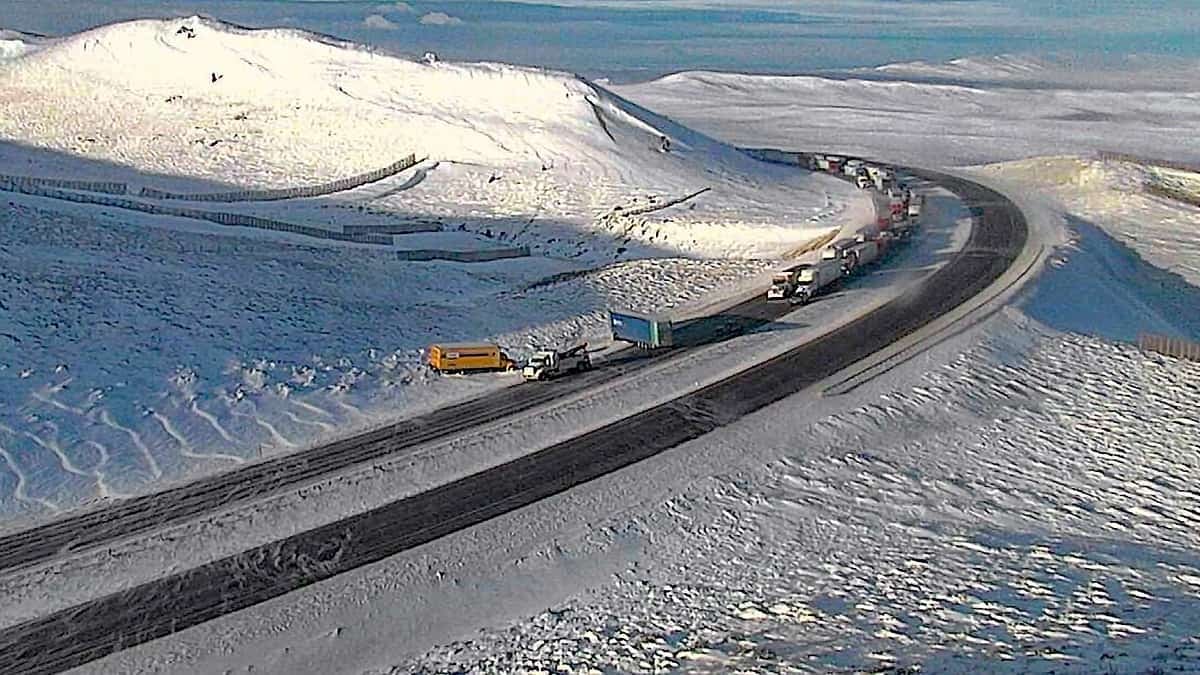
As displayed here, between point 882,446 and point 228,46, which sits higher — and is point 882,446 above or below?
below

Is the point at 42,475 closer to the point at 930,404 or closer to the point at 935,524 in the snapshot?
the point at 935,524

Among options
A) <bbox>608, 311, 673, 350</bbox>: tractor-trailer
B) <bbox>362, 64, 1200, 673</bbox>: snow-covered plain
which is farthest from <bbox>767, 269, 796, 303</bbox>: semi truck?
<bbox>608, 311, 673, 350</bbox>: tractor-trailer

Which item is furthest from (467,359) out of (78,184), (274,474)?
(78,184)

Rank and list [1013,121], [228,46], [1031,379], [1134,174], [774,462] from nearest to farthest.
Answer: [774,462] < [1031,379] < [1134,174] < [228,46] < [1013,121]

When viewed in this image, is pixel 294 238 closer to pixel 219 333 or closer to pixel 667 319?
pixel 219 333

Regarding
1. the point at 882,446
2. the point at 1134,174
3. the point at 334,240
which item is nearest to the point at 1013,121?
the point at 1134,174

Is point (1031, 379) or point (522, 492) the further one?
point (1031, 379)
